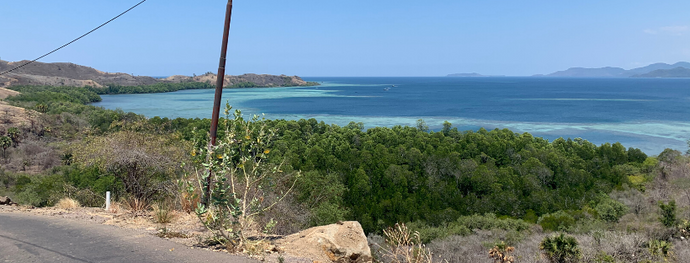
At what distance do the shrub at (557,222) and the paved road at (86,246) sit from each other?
17.6 metres

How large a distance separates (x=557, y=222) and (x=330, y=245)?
16.6 metres

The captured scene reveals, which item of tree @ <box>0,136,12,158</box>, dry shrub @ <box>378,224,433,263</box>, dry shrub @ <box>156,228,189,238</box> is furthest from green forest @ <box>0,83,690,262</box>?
dry shrub @ <box>378,224,433,263</box>

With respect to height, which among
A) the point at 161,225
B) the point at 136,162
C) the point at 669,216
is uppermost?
the point at 136,162

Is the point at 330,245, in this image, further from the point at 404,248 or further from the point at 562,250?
the point at 562,250

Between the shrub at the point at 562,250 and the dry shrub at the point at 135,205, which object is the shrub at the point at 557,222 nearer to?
the shrub at the point at 562,250

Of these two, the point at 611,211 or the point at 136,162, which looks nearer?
the point at 136,162

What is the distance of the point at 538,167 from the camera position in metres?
27.7

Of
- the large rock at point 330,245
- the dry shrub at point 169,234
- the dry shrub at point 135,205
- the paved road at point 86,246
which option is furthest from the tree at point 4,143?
the large rock at point 330,245

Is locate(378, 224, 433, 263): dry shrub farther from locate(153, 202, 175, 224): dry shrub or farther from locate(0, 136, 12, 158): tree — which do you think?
locate(0, 136, 12, 158): tree

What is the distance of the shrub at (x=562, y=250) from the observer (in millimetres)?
12289

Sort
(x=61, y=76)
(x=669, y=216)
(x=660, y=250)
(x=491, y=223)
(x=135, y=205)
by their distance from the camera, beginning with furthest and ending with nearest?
(x=61, y=76), (x=491, y=223), (x=669, y=216), (x=660, y=250), (x=135, y=205)

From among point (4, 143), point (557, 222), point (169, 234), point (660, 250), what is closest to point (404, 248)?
point (169, 234)

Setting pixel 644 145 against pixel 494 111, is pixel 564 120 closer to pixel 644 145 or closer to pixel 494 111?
pixel 494 111

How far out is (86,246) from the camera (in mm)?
7129
